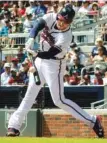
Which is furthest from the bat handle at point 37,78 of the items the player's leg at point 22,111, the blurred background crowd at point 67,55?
the blurred background crowd at point 67,55

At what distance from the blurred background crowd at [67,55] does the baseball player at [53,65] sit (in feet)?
12.2

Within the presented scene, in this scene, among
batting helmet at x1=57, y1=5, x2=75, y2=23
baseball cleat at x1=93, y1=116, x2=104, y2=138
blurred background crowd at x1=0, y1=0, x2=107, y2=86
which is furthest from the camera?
blurred background crowd at x1=0, y1=0, x2=107, y2=86

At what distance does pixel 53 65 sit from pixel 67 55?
6.39 metres

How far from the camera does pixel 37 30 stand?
9.41m

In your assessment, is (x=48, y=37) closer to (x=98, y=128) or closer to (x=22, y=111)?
(x=22, y=111)

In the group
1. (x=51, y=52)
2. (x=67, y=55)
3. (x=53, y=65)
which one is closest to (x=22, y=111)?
(x=53, y=65)

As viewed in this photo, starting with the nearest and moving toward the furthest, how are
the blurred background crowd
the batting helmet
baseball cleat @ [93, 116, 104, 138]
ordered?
the batting helmet
baseball cleat @ [93, 116, 104, 138]
the blurred background crowd

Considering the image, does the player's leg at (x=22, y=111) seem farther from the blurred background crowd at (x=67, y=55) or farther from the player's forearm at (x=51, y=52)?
the blurred background crowd at (x=67, y=55)

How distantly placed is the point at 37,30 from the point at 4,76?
20.0 ft

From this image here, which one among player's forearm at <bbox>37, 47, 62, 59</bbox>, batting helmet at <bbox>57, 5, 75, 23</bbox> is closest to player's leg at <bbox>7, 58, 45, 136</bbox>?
player's forearm at <bbox>37, 47, 62, 59</bbox>

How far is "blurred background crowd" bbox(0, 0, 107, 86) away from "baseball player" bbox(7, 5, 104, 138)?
372 cm

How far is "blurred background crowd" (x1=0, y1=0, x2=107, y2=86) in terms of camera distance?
14438mm

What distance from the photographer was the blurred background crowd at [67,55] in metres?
14.4

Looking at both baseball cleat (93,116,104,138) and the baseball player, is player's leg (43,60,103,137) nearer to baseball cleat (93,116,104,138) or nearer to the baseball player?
the baseball player
